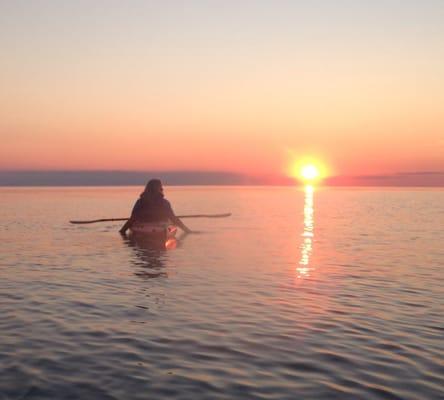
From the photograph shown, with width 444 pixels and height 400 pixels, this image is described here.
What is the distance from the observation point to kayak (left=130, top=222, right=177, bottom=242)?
29766mm

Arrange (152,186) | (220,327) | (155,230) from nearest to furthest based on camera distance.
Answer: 1. (220,327)
2. (152,186)
3. (155,230)

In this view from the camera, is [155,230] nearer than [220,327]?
No

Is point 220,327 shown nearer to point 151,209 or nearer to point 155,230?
point 155,230

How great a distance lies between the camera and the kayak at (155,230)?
97.7 feet

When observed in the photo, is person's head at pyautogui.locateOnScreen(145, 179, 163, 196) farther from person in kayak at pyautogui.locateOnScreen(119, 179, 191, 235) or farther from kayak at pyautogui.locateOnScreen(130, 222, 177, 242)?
kayak at pyautogui.locateOnScreen(130, 222, 177, 242)

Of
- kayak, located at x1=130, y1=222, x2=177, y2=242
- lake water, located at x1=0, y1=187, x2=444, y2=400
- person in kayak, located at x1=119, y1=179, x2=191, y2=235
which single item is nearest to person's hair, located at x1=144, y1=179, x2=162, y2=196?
person in kayak, located at x1=119, y1=179, x2=191, y2=235

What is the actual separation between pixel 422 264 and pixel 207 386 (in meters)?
16.5

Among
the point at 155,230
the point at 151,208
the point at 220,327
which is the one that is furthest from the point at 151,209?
the point at 220,327

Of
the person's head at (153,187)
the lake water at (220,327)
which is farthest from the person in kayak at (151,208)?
the lake water at (220,327)

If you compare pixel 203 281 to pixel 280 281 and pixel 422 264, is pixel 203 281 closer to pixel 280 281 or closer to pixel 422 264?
pixel 280 281

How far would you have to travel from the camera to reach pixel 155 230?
29.9 meters

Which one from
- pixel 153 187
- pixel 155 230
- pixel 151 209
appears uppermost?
pixel 153 187

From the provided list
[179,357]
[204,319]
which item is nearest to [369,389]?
[179,357]

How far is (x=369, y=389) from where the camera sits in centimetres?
764
